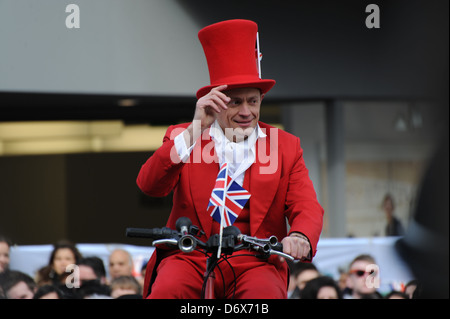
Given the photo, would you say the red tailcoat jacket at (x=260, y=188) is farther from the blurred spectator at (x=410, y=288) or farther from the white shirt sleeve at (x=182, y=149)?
the blurred spectator at (x=410, y=288)

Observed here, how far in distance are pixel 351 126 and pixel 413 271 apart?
104 inches

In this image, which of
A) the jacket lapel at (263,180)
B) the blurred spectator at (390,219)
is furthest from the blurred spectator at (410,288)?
the blurred spectator at (390,219)

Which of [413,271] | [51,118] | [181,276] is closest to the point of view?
[181,276]

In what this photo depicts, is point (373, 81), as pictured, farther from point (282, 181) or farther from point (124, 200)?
point (282, 181)

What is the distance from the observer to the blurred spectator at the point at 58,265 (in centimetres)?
541

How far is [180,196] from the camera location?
10.2ft

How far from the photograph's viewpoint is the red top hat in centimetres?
301

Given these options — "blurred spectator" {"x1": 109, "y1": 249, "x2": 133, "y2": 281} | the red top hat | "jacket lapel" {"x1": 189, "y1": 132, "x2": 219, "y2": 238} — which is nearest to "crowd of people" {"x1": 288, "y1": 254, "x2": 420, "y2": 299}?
"blurred spectator" {"x1": 109, "y1": 249, "x2": 133, "y2": 281}

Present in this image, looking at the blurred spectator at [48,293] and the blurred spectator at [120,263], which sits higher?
the blurred spectator at [120,263]

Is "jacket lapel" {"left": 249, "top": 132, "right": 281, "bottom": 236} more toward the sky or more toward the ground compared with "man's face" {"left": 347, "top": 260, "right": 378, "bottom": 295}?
more toward the sky

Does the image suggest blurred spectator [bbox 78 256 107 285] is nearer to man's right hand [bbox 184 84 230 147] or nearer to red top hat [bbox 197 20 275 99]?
red top hat [bbox 197 20 275 99]

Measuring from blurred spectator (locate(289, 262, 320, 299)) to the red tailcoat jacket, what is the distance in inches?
87.4
